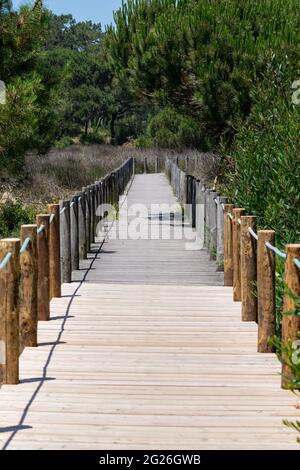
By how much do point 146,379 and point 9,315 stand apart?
115 centimetres

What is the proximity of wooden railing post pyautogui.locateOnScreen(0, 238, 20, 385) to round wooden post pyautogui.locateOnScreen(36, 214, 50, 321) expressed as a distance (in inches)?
97.9

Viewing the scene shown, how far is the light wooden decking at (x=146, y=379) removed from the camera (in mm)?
5465

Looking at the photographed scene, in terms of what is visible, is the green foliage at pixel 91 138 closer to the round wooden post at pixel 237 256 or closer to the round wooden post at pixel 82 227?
the round wooden post at pixel 82 227

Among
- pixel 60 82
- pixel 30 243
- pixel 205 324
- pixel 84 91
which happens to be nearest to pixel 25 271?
pixel 30 243

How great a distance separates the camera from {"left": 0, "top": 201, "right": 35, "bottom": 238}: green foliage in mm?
21850

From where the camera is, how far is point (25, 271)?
791 cm

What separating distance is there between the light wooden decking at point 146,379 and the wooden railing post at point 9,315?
0.47 feet

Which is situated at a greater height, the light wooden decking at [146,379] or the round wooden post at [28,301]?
the round wooden post at [28,301]

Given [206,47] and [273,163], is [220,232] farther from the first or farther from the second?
[206,47]

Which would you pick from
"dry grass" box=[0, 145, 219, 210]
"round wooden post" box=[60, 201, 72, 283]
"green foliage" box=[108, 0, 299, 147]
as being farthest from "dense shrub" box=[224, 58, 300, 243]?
"dry grass" box=[0, 145, 219, 210]

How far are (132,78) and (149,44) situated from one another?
1104 mm

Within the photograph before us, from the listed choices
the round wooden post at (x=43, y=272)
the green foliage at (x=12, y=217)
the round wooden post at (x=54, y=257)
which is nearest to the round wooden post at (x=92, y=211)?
the green foliage at (x=12, y=217)

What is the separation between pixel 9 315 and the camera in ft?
21.4

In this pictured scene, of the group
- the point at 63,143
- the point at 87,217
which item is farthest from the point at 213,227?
the point at 63,143
